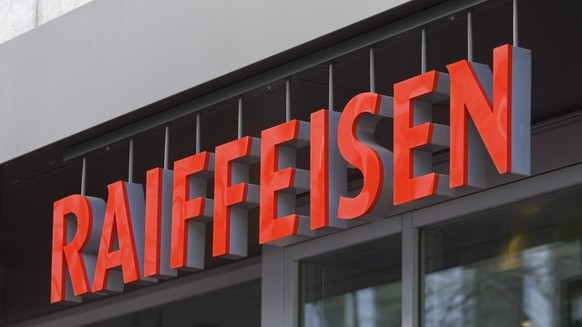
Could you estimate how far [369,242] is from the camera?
10172 millimetres

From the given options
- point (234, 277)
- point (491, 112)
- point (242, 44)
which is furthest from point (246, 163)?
point (234, 277)

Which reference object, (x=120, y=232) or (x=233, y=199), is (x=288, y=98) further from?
(x=120, y=232)

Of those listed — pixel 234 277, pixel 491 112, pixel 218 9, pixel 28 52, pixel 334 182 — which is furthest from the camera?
pixel 234 277

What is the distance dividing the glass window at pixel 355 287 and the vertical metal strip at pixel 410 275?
160 mm

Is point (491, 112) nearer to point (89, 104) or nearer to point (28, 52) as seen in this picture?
point (89, 104)

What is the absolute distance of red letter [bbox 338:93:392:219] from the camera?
7.78 m

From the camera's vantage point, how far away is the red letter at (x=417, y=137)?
7488 mm

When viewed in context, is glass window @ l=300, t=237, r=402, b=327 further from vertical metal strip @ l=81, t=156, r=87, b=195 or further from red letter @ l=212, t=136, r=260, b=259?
vertical metal strip @ l=81, t=156, r=87, b=195

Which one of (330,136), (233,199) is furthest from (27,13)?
(330,136)

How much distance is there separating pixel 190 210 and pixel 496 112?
251 cm

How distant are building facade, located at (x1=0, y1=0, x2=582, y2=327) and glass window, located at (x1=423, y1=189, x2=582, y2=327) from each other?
1 cm

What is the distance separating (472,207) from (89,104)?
264cm

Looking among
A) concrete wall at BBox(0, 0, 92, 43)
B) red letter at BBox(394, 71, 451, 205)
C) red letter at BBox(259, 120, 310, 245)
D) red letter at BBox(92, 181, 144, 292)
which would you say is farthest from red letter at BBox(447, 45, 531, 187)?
concrete wall at BBox(0, 0, 92, 43)

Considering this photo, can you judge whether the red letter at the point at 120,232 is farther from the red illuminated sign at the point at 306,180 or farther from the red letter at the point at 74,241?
the red letter at the point at 74,241
